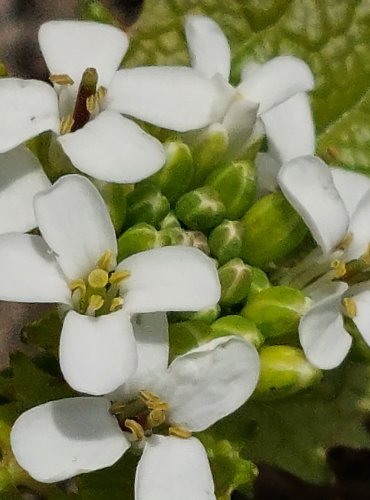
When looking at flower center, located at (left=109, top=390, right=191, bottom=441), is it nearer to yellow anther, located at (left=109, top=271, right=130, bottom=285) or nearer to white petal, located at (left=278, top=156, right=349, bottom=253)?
yellow anther, located at (left=109, top=271, right=130, bottom=285)

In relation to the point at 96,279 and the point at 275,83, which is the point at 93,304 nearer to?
the point at 96,279

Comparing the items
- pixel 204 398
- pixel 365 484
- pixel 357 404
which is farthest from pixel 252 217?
pixel 365 484

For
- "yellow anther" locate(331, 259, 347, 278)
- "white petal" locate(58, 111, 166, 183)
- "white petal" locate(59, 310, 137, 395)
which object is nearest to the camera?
"white petal" locate(59, 310, 137, 395)

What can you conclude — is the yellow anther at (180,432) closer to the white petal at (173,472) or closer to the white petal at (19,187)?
the white petal at (173,472)

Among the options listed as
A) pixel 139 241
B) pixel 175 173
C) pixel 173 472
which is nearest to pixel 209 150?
pixel 175 173

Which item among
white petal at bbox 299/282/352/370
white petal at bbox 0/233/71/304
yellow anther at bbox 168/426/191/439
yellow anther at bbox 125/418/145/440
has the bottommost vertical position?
yellow anther at bbox 168/426/191/439

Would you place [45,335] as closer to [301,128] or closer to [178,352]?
[178,352]

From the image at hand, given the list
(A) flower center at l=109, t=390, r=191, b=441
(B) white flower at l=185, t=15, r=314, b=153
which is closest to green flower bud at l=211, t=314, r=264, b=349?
(A) flower center at l=109, t=390, r=191, b=441
